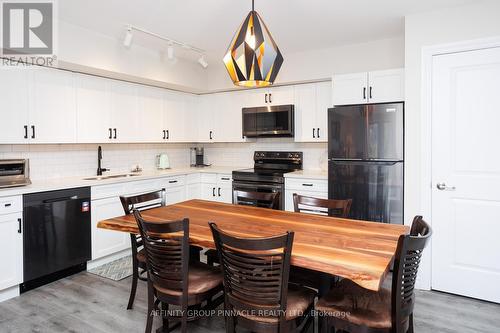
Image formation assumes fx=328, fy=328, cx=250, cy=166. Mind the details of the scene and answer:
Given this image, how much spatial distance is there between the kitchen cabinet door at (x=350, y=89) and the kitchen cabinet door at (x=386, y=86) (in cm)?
6

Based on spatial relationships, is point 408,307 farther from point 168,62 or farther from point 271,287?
point 168,62

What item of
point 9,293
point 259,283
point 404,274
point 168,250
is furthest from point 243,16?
point 9,293

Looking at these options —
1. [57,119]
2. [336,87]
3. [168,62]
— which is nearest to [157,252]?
[57,119]

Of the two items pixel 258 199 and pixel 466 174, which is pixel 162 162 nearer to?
pixel 258 199

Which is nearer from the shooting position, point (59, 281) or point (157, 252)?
point (157, 252)

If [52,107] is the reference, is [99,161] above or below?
below

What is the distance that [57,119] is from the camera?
3465 mm

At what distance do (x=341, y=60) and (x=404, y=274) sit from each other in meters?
3.17

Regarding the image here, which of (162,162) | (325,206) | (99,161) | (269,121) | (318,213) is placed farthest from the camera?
(162,162)

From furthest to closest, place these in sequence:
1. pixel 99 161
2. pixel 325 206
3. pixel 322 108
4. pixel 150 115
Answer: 1. pixel 150 115
2. pixel 322 108
3. pixel 99 161
4. pixel 325 206

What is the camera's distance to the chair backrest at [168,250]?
5.97 feet

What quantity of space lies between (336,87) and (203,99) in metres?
2.43

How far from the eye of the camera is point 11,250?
9.22ft

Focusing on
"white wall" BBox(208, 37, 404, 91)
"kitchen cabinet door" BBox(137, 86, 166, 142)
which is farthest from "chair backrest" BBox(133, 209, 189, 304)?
"white wall" BBox(208, 37, 404, 91)
